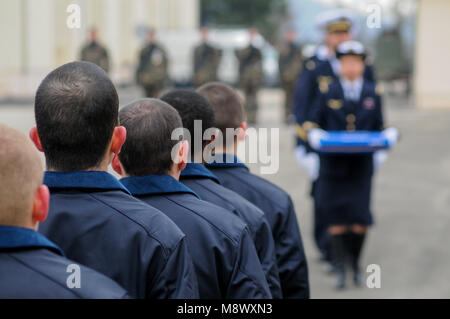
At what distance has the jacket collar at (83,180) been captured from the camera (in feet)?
7.60

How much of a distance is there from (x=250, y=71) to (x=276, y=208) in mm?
15568

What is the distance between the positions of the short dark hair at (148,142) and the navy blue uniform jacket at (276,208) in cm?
84

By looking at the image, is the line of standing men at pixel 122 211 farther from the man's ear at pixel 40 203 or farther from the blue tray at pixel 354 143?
the blue tray at pixel 354 143

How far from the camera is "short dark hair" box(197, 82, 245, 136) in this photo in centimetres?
350

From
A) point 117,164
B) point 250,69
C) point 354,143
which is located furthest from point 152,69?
point 117,164

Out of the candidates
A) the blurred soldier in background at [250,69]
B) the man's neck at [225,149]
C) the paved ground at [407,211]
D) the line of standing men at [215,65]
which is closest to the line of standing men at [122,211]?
the man's neck at [225,149]

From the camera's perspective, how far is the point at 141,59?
65.6ft

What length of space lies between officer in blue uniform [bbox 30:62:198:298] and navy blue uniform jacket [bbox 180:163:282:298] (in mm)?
659

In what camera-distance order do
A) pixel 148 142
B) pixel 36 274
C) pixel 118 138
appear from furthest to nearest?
1. pixel 148 142
2. pixel 118 138
3. pixel 36 274

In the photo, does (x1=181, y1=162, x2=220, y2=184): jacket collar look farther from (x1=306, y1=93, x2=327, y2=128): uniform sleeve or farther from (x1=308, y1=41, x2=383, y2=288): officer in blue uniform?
(x1=306, y1=93, x2=327, y2=128): uniform sleeve

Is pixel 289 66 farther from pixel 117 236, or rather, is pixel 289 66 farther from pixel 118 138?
pixel 117 236

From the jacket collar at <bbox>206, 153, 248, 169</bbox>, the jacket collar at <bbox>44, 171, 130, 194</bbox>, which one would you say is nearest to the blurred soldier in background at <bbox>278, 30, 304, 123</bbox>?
the jacket collar at <bbox>206, 153, 248, 169</bbox>

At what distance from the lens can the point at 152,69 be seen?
64.9 feet

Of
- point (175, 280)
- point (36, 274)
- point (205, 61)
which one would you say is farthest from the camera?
point (205, 61)
